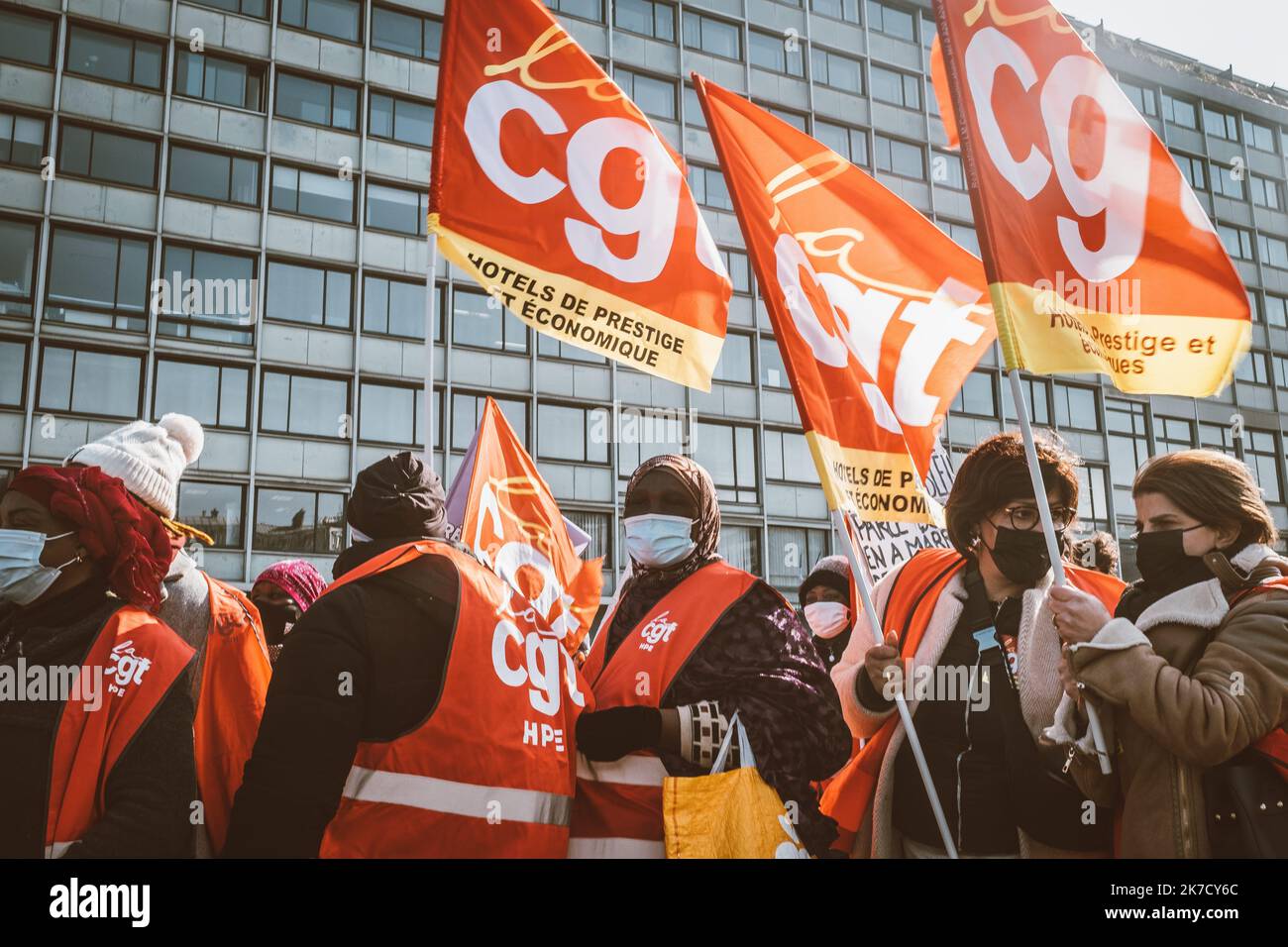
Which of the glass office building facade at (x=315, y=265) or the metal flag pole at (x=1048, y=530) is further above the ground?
the glass office building facade at (x=315, y=265)

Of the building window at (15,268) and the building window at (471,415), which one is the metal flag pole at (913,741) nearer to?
the building window at (471,415)

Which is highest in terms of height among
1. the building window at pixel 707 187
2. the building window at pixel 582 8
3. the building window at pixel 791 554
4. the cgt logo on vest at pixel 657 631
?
the building window at pixel 582 8

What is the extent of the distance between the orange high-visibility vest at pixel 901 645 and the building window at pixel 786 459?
24.4 metres

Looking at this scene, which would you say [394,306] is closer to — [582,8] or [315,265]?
[315,265]

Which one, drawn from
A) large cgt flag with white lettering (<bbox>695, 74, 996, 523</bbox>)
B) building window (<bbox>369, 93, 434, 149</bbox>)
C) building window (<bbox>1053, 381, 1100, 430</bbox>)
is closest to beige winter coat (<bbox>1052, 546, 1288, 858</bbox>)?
large cgt flag with white lettering (<bbox>695, 74, 996, 523</bbox>)

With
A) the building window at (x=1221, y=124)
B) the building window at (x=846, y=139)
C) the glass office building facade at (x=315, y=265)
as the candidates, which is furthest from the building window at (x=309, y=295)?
the building window at (x=1221, y=124)

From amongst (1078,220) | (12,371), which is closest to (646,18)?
(12,371)


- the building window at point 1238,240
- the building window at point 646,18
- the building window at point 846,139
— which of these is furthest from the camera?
the building window at point 1238,240

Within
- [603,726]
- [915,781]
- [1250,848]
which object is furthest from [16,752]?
[1250,848]

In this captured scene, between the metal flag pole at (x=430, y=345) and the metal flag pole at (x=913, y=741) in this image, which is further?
the metal flag pole at (x=430, y=345)

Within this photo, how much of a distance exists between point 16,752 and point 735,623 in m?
1.86

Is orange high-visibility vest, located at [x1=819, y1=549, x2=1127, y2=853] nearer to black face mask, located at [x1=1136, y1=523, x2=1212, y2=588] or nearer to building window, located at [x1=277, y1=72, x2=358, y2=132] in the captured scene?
black face mask, located at [x1=1136, y1=523, x2=1212, y2=588]

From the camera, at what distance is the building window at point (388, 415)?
24047 mm

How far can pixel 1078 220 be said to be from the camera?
3.39m
